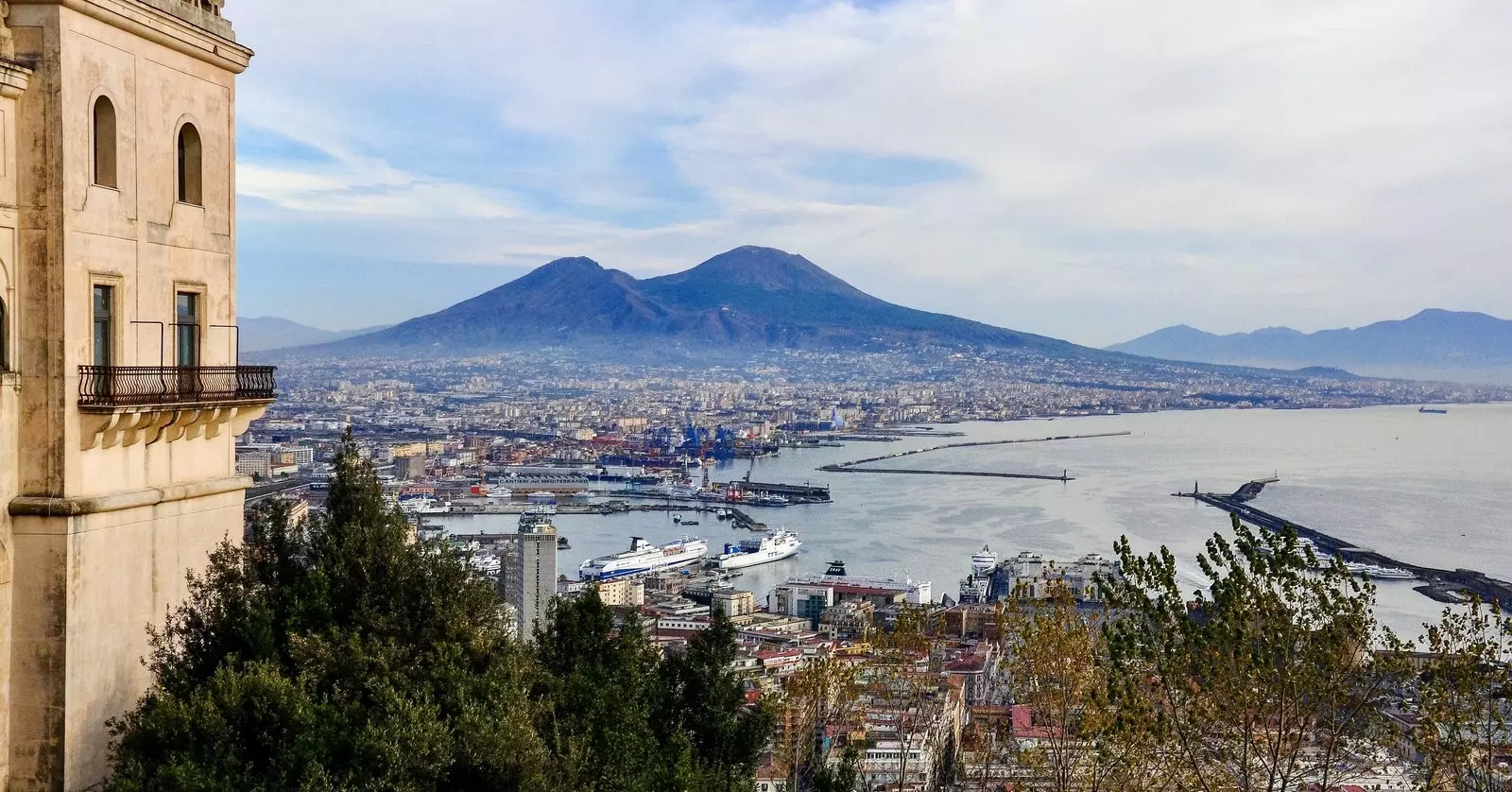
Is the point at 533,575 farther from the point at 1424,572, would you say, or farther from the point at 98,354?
the point at 98,354

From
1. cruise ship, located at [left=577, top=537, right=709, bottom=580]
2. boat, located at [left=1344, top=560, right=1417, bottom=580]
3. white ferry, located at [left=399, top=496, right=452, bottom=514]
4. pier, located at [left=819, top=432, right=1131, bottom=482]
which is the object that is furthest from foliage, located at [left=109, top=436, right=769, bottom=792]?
pier, located at [left=819, top=432, right=1131, bottom=482]

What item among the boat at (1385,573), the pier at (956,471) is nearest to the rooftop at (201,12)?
the boat at (1385,573)

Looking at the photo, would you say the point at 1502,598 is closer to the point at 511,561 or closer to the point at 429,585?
the point at 511,561

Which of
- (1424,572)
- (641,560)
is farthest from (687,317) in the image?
(1424,572)

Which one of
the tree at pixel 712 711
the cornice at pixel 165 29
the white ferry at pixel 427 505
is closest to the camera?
the cornice at pixel 165 29

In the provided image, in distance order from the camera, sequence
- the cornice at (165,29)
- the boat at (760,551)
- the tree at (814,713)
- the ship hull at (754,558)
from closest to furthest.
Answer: the cornice at (165,29) → the tree at (814,713) → the ship hull at (754,558) → the boat at (760,551)

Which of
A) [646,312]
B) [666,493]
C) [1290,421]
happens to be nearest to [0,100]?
[666,493]

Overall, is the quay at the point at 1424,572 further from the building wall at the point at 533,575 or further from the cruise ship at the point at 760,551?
the cruise ship at the point at 760,551
